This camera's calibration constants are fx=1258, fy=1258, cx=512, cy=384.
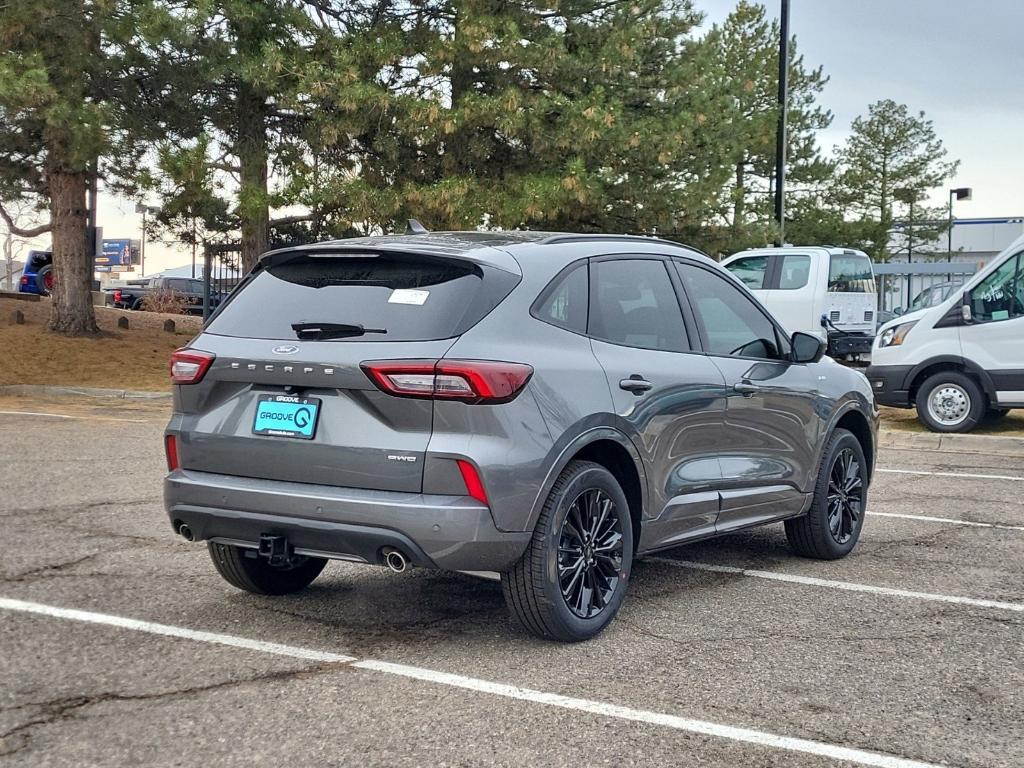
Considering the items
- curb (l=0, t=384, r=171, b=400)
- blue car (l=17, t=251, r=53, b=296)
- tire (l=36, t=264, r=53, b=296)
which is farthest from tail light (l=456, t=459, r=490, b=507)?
blue car (l=17, t=251, r=53, b=296)

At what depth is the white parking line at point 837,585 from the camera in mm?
6105

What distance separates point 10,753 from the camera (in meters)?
3.81

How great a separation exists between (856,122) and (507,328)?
→ 62.5m

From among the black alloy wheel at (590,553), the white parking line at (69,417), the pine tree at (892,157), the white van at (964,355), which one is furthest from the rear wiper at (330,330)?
the pine tree at (892,157)

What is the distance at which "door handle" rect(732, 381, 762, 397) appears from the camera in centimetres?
623

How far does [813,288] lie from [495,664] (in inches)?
632

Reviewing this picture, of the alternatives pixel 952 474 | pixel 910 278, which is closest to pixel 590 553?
pixel 952 474

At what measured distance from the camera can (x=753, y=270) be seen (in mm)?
20344

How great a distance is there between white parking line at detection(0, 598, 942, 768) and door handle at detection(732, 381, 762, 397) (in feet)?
7.43

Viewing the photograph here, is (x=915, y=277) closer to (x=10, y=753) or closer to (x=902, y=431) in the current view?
(x=902, y=431)

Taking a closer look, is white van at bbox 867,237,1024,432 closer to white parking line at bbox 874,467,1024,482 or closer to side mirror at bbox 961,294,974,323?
side mirror at bbox 961,294,974,323

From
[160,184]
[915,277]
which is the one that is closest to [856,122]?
[915,277]

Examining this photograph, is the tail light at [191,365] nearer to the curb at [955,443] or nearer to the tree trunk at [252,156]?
the curb at [955,443]

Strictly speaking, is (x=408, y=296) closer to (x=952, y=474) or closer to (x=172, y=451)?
(x=172, y=451)
